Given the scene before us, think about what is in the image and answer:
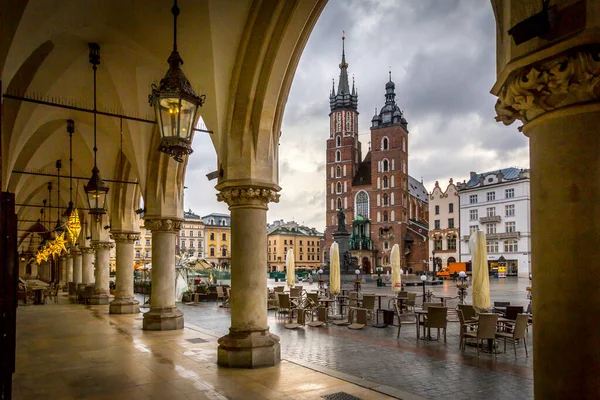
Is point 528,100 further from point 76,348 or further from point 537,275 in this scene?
point 76,348

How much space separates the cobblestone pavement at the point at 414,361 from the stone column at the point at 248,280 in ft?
3.33

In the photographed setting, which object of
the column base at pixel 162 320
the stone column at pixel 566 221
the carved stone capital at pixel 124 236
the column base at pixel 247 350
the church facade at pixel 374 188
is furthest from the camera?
the church facade at pixel 374 188

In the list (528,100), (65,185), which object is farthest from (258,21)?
(65,185)

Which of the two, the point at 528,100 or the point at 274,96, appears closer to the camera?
the point at 528,100

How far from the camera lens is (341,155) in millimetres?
79062

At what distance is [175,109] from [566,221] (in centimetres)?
471

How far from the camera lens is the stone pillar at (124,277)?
1623 centimetres

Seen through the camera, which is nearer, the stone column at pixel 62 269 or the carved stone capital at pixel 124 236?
the carved stone capital at pixel 124 236

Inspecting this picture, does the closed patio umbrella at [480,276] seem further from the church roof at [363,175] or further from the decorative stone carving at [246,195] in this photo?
the church roof at [363,175]

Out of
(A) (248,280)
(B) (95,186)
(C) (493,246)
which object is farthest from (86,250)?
(C) (493,246)

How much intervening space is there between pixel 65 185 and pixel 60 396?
2105 cm

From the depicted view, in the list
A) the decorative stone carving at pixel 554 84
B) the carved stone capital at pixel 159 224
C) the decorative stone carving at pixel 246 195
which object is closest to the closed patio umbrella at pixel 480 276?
the decorative stone carving at pixel 246 195

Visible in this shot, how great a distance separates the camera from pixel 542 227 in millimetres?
3029

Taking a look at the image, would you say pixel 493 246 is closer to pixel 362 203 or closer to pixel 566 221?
pixel 362 203
